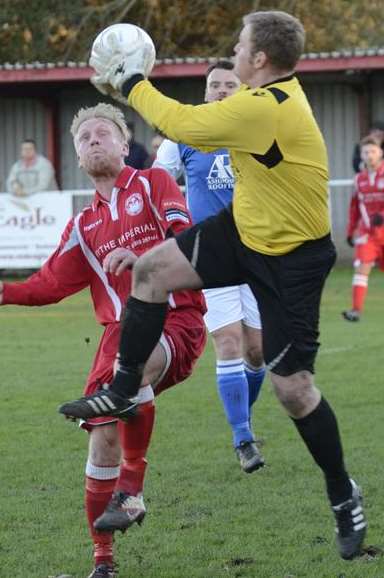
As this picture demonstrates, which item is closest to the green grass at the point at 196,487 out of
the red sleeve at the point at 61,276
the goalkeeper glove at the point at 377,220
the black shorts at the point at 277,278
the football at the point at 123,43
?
the black shorts at the point at 277,278

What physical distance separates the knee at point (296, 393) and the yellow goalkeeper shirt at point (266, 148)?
0.53m

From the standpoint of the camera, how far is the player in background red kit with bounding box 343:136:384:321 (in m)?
15.7

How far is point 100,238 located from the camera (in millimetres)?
6074

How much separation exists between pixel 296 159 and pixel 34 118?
66.8 feet

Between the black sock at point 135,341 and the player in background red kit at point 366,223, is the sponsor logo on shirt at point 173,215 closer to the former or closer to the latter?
the black sock at point 135,341

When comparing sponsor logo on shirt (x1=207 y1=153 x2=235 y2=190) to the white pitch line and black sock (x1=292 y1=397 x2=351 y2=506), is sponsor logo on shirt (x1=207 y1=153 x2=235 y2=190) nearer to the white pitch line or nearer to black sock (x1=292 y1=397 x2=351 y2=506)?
black sock (x1=292 y1=397 x2=351 y2=506)

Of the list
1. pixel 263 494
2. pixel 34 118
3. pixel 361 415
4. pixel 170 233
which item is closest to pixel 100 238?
pixel 170 233

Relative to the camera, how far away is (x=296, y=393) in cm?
570

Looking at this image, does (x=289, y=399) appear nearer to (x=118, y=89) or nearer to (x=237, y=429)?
(x=118, y=89)

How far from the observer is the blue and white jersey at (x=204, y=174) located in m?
8.62

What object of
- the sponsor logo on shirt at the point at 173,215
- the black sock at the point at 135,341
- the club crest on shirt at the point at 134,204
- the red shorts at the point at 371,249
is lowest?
the red shorts at the point at 371,249

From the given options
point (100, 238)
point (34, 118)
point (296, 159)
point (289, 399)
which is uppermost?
point (296, 159)

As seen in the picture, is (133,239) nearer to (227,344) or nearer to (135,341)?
(135,341)

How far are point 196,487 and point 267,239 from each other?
2147 millimetres
